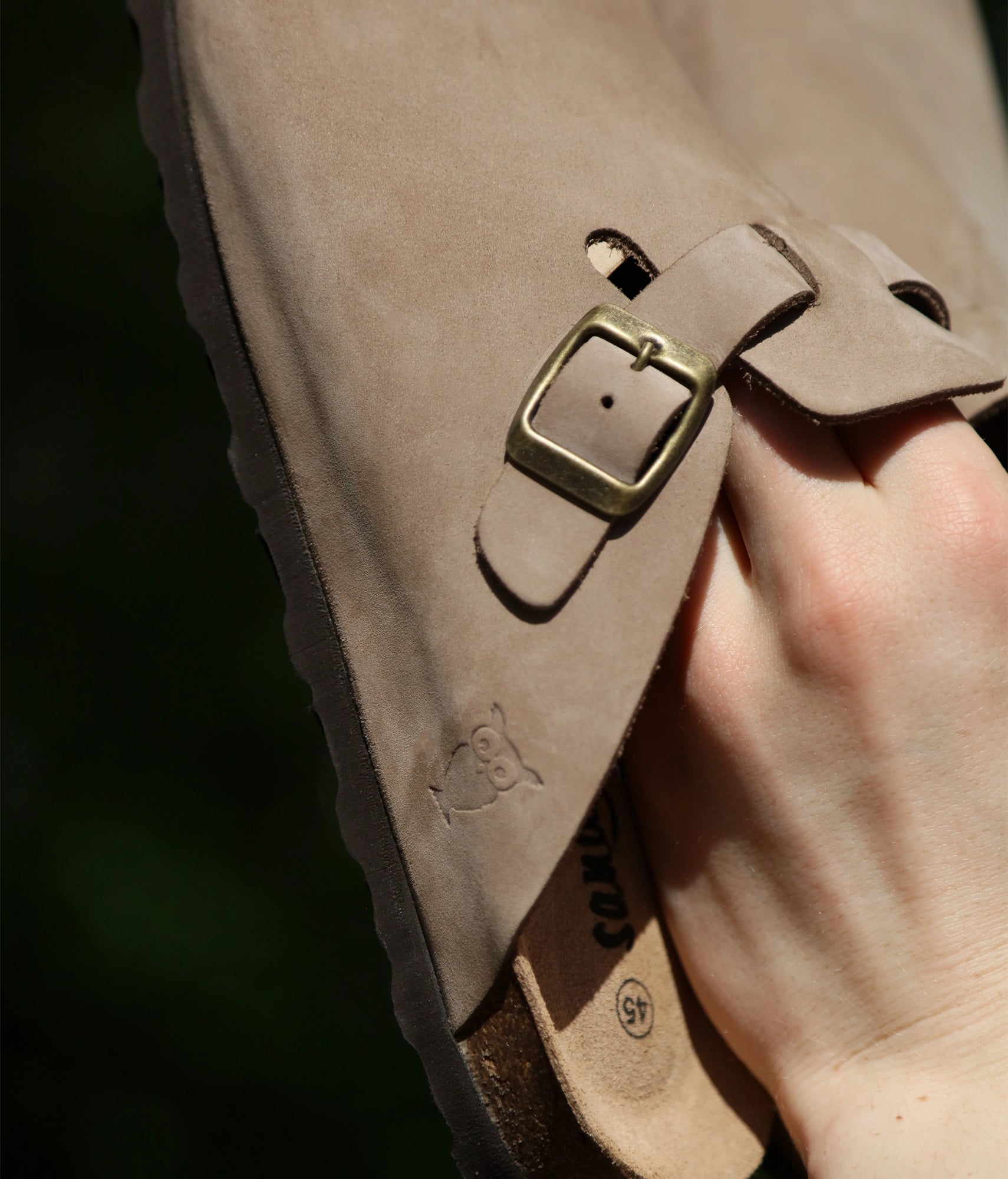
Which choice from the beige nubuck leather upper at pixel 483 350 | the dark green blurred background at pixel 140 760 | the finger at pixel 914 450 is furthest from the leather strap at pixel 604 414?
the dark green blurred background at pixel 140 760

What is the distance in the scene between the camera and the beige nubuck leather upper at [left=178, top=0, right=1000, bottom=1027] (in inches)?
28.0

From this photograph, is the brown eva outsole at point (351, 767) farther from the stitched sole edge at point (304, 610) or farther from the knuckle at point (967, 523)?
the knuckle at point (967, 523)

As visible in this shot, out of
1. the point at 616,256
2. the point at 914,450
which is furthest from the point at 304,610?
the point at 914,450

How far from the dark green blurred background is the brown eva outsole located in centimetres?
75

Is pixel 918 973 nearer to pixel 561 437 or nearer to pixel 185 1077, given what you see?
pixel 561 437

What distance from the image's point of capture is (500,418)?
29.4 inches

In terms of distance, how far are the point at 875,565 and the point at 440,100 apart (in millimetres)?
501

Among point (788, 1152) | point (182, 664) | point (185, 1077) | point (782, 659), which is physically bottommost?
point (185, 1077)

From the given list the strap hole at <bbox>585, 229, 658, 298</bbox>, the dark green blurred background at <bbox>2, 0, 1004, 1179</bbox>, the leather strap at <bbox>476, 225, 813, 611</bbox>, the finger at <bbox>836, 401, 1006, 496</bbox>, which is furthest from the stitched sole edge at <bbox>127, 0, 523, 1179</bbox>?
the dark green blurred background at <bbox>2, 0, 1004, 1179</bbox>

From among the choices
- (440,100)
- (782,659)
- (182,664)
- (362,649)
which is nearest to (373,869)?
(362,649)

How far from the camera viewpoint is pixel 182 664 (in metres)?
1.56

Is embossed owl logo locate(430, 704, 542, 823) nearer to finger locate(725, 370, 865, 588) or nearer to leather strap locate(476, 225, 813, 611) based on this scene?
leather strap locate(476, 225, 813, 611)

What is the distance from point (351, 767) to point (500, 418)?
29 cm

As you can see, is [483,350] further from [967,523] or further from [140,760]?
[140,760]
